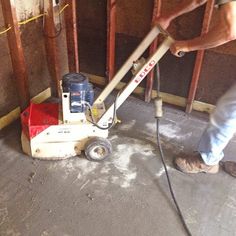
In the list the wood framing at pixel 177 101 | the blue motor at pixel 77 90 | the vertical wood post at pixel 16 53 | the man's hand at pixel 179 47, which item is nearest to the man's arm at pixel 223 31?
the man's hand at pixel 179 47

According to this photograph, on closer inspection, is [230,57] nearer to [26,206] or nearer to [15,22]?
[15,22]

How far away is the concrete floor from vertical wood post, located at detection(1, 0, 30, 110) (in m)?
0.29

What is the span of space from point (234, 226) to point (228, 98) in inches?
27.5

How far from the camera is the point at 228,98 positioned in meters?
1.72

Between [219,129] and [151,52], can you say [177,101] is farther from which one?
[219,129]

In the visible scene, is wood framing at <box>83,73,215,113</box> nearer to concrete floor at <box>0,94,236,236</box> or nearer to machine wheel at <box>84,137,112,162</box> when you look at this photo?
concrete floor at <box>0,94,236,236</box>

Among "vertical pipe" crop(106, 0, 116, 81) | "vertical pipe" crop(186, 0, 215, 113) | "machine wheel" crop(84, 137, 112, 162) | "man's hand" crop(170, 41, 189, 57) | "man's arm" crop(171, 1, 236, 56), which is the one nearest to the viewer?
"man's arm" crop(171, 1, 236, 56)

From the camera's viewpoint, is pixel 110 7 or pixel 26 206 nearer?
pixel 26 206

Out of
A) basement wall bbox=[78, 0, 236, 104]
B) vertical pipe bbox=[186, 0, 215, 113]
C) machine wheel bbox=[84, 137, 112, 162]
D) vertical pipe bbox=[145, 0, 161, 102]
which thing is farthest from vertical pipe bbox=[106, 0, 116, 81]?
machine wheel bbox=[84, 137, 112, 162]

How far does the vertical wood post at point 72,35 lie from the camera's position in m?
2.41

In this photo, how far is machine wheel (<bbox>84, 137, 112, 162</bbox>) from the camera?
1.97 meters

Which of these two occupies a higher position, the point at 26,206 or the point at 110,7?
the point at 110,7

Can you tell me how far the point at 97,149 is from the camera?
201 cm

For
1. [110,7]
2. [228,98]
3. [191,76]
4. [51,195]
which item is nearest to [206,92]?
[191,76]
